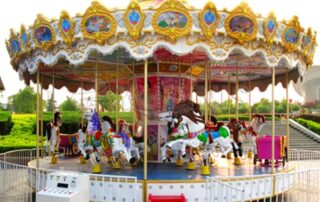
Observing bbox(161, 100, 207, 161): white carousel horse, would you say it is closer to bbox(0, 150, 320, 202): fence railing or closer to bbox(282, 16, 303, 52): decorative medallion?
bbox(0, 150, 320, 202): fence railing

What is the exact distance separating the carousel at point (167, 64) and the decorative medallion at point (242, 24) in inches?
0.7

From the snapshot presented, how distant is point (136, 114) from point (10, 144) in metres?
9.36

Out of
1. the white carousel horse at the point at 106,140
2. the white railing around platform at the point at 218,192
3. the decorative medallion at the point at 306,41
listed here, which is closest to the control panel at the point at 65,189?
the white railing around platform at the point at 218,192

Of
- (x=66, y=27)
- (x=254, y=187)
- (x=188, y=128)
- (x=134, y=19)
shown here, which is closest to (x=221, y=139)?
(x=188, y=128)

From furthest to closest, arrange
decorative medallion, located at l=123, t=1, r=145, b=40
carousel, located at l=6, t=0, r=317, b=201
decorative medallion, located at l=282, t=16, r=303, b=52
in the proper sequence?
decorative medallion, located at l=282, t=16, r=303, b=52, carousel, located at l=6, t=0, r=317, b=201, decorative medallion, located at l=123, t=1, r=145, b=40

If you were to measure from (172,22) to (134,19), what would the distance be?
645 mm

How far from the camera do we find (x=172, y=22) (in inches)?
251

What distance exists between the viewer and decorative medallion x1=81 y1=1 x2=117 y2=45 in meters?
6.43

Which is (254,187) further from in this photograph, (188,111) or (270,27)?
(270,27)

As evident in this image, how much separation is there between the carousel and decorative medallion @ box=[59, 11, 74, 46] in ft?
0.06

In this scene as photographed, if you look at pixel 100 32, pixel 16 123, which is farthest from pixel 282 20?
pixel 16 123

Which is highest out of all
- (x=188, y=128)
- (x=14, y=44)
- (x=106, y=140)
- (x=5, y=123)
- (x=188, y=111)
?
(x=14, y=44)

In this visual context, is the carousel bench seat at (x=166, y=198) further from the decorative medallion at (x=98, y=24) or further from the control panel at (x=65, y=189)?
the decorative medallion at (x=98, y=24)

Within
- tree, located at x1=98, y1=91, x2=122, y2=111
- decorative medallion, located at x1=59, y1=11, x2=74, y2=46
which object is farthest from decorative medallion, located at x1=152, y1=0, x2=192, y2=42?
tree, located at x1=98, y1=91, x2=122, y2=111
